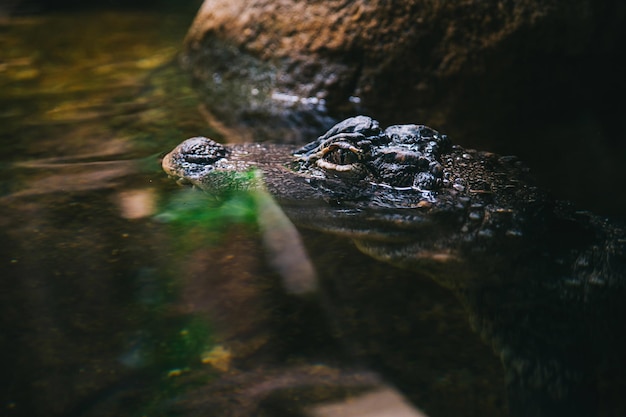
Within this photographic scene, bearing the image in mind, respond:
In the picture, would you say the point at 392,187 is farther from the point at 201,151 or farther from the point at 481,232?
the point at 201,151

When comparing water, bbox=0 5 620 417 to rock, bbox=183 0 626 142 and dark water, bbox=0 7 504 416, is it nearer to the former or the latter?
dark water, bbox=0 7 504 416

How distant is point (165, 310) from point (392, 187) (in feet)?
3.63

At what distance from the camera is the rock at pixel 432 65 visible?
4.44 meters

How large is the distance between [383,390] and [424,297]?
568 mm

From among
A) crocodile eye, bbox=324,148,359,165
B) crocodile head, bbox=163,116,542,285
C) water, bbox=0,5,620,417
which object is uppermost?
crocodile eye, bbox=324,148,359,165

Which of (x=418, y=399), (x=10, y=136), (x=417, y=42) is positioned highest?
(x=417, y=42)

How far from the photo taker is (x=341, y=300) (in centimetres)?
238

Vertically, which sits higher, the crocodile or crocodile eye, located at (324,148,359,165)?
crocodile eye, located at (324,148,359,165)

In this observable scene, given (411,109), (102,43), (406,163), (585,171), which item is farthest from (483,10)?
(102,43)

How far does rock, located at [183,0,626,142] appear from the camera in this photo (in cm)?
444

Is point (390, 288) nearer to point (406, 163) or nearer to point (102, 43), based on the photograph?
point (406, 163)

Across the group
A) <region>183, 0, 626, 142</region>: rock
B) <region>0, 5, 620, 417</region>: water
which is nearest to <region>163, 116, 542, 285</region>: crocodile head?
<region>0, 5, 620, 417</region>: water

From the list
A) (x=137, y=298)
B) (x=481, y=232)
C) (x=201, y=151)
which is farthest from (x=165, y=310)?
(x=481, y=232)

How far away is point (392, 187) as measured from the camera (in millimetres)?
2781
